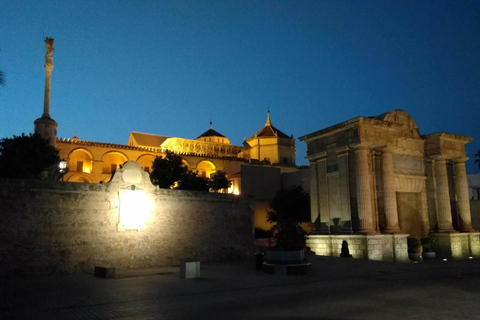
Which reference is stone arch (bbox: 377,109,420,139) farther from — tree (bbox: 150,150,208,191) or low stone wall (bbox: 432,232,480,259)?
tree (bbox: 150,150,208,191)

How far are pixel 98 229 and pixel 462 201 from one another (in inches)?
908

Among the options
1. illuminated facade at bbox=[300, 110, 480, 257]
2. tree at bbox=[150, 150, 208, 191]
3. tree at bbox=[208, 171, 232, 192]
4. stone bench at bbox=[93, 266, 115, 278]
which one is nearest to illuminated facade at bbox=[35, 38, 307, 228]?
tree at bbox=[208, 171, 232, 192]

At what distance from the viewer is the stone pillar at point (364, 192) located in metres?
22.1

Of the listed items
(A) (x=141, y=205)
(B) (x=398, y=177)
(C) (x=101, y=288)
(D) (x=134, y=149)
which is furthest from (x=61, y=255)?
(D) (x=134, y=149)

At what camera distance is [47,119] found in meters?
35.1

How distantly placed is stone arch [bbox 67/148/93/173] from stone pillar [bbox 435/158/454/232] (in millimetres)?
38931

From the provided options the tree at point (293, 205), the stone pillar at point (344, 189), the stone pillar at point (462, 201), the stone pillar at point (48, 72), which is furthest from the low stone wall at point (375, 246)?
the stone pillar at point (48, 72)

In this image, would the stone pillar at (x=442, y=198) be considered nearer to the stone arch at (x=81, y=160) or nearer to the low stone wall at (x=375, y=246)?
the low stone wall at (x=375, y=246)

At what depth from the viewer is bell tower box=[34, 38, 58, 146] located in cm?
3481

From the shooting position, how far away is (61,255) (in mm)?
16578

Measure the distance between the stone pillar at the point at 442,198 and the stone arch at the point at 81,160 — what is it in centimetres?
3893

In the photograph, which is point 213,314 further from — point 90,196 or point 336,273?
point 90,196

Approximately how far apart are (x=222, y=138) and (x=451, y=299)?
5778 centimetres

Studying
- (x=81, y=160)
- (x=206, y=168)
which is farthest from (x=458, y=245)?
(x=81, y=160)
